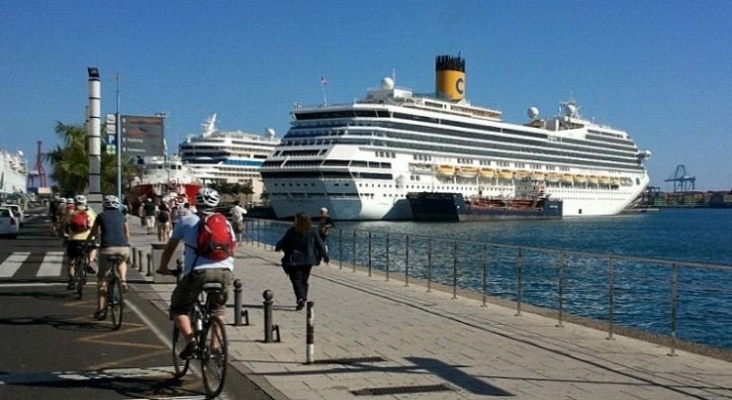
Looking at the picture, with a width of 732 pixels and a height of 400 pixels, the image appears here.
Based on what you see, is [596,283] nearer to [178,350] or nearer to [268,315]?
[268,315]

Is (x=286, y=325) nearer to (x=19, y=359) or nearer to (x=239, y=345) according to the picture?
(x=239, y=345)

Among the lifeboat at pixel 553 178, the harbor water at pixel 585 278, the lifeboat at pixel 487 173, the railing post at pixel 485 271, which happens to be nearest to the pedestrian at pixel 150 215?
the harbor water at pixel 585 278

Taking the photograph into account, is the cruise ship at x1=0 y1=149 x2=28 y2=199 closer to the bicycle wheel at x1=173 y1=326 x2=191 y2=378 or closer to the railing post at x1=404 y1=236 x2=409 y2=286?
the railing post at x1=404 y1=236 x2=409 y2=286

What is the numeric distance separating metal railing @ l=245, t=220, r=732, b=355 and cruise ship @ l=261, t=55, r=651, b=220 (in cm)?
6041

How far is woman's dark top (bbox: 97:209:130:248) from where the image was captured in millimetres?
10055

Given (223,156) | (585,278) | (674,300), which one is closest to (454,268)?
(585,278)

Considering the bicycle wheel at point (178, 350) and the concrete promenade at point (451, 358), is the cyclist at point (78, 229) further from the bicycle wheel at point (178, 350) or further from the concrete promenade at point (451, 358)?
the bicycle wheel at point (178, 350)

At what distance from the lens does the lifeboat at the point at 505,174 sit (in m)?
93.3

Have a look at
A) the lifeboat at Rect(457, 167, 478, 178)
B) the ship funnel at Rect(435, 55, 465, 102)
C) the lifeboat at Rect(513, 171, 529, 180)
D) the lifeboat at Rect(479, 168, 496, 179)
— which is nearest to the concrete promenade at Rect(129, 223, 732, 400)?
the lifeboat at Rect(457, 167, 478, 178)

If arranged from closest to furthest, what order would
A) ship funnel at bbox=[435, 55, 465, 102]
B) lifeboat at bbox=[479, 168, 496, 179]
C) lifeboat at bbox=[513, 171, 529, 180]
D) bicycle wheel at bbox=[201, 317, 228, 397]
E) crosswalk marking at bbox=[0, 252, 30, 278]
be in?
bicycle wheel at bbox=[201, 317, 228, 397]
crosswalk marking at bbox=[0, 252, 30, 278]
lifeboat at bbox=[479, 168, 496, 179]
lifeboat at bbox=[513, 171, 529, 180]
ship funnel at bbox=[435, 55, 465, 102]

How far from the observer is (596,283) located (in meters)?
10.7

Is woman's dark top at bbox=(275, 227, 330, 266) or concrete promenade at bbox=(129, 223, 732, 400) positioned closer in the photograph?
concrete promenade at bbox=(129, 223, 732, 400)

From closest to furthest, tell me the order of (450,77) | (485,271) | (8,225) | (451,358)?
(451,358) → (485,271) → (8,225) → (450,77)

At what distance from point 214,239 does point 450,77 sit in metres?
105
